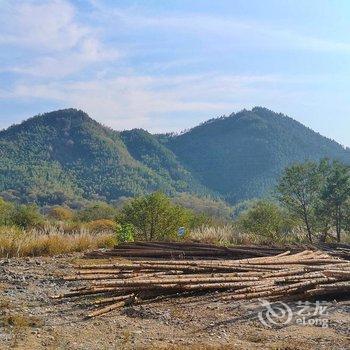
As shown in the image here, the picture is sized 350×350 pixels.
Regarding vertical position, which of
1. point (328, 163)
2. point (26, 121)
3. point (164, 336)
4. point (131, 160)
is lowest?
point (164, 336)

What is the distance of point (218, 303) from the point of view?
277 inches

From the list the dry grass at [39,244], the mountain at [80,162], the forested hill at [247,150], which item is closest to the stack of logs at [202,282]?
the dry grass at [39,244]

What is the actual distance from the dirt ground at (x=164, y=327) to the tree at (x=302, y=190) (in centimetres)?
1672

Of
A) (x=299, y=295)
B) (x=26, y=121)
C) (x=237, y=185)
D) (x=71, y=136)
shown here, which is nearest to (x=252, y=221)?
(x=299, y=295)

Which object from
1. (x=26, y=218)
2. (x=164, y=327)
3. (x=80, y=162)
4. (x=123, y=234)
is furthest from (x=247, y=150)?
(x=164, y=327)

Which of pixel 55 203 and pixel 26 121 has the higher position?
pixel 26 121

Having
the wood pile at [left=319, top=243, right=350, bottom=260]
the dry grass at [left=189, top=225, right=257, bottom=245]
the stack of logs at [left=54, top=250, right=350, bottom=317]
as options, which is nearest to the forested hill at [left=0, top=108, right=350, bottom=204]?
the dry grass at [left=189, top=225, right=257, bottom=245]

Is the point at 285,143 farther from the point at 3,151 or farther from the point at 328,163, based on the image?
the point at 328,163

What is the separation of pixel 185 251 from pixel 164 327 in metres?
5.59

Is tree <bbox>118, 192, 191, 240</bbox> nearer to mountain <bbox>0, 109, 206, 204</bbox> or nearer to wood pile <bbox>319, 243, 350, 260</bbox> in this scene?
wood pile <bbox>319, 243, 350, 260</bbox>

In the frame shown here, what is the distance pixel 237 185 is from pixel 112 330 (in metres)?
126

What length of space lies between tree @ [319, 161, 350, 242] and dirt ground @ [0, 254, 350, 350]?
52.3ft

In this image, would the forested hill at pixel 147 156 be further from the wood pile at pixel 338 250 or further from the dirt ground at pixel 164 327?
the dirt ground at pixel 164 327

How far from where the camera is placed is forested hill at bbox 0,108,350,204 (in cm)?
11531
